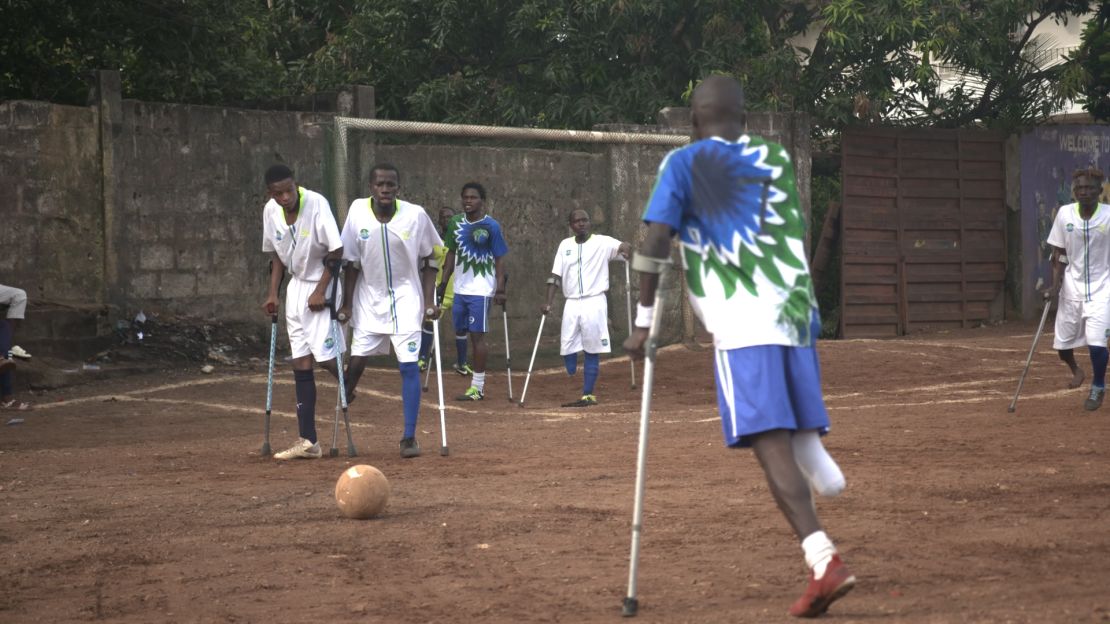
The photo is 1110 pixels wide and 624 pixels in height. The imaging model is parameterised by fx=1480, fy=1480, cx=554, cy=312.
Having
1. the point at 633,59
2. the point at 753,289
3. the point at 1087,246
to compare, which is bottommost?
→ the point at 753,289

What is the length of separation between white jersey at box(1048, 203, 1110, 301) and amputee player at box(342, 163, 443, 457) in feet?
17.2

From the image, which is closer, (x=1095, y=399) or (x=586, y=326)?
(x=1095, y=399)

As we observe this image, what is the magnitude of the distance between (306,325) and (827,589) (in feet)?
19.1

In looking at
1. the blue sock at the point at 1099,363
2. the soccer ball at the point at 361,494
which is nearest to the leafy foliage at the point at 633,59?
the blue sock at the point at 1099,363

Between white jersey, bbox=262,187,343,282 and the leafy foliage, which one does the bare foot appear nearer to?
white jersey, bbox=262,187,343,282

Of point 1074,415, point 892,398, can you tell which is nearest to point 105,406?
point 892,398

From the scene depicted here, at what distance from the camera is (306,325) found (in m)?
10.0

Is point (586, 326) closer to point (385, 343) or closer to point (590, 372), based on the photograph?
point (590, 372)

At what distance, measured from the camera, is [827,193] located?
22.0 m

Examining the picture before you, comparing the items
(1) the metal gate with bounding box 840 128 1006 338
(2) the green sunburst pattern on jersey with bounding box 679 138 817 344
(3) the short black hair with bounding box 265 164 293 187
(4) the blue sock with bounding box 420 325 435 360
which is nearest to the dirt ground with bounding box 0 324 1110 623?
(2) the green sunburst pattern on jersey with bounding box 679 138 817 344

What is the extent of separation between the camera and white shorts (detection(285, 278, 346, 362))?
10.0 m

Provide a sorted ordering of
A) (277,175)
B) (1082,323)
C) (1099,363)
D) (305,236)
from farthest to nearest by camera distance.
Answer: (1082,323) → (1099,363) → (305,236) → (277,175)

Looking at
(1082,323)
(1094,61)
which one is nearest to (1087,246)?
(1082,323)

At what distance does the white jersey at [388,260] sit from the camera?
10039 millimetres
